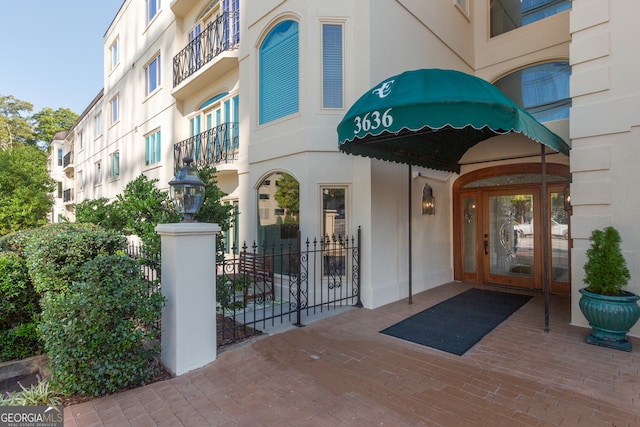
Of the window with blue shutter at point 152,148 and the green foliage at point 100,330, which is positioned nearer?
the green foliage at point 100,330

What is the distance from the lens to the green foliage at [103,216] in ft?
23.2

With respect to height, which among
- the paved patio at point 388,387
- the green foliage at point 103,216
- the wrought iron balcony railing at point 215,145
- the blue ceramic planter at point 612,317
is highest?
the wrought iron balcony railing at point 215,145

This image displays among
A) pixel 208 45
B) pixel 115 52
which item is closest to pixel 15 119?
pixel 115 52

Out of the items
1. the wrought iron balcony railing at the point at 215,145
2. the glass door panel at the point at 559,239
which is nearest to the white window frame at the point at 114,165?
the wrought iron balcony railing at the point at 215,145

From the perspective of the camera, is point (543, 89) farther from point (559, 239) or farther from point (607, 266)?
point (607, 266)

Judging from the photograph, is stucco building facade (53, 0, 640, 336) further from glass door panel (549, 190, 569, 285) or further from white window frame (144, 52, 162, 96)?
white window frame (144, 52, 162, 96)

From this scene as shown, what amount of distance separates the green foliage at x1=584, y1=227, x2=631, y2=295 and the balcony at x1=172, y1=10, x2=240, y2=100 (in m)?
9.16

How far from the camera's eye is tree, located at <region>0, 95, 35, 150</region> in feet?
106

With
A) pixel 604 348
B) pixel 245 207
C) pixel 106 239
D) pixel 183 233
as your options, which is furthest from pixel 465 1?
pixel 106 239

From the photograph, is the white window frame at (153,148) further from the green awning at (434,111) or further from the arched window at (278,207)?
the green awning at (434,111)

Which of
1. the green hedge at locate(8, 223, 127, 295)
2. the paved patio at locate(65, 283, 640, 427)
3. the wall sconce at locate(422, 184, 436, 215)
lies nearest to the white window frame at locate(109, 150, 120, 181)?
the green hedge at locate(8, 223, 127, 295)

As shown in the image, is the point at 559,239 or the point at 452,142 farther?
the point at 559,239

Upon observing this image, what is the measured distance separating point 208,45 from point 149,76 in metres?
6.02

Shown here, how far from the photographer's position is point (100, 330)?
331 centimetres
